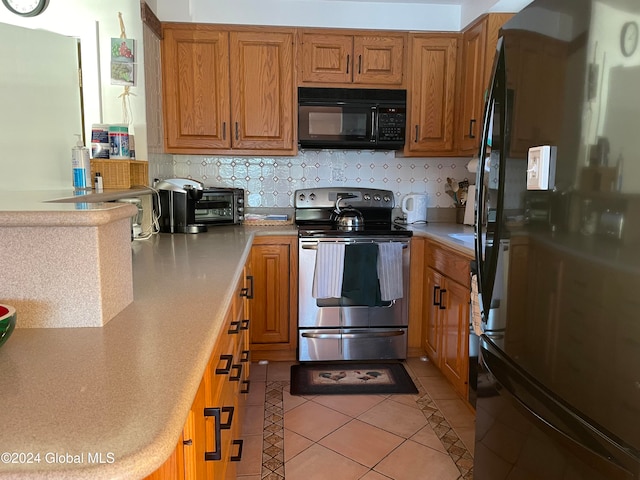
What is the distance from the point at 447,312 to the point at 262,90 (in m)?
1.83

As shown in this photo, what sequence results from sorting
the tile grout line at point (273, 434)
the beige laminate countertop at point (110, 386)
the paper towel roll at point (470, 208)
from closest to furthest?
the beige laminate countertop at point (110, 386) < the tile grout line at point (273, 434) < the paper towel roll at point (470, 208)

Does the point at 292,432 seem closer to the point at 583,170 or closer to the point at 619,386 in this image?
the point at 619,386

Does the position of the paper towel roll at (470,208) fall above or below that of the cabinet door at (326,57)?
below

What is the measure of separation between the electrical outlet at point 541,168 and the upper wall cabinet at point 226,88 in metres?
2.15

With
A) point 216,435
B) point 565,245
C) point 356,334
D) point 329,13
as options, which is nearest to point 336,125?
point 329,13

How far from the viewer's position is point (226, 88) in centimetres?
307

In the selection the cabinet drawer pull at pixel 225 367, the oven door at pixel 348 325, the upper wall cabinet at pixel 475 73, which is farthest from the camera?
the oven door at pixel 348 325

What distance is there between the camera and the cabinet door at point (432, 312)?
9.11 ft

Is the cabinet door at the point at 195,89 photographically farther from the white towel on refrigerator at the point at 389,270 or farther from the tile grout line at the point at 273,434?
the tile grout line at the point at 273,434

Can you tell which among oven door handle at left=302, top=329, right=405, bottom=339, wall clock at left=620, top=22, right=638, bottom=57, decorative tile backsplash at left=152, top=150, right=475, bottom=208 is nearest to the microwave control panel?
decorative tile backsplash at left=152, top=150, right=475, bottom=208

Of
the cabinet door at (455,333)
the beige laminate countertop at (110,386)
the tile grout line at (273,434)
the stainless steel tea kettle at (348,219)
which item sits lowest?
the tile grout line at (273,434)

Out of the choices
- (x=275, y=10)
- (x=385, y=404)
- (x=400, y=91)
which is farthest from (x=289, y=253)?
(x=275, y=10)

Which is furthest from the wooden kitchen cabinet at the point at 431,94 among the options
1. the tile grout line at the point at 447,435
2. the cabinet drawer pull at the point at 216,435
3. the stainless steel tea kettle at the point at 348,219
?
the cabinet drawer pull at the point at 216,435

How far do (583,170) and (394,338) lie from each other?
7.18ft
